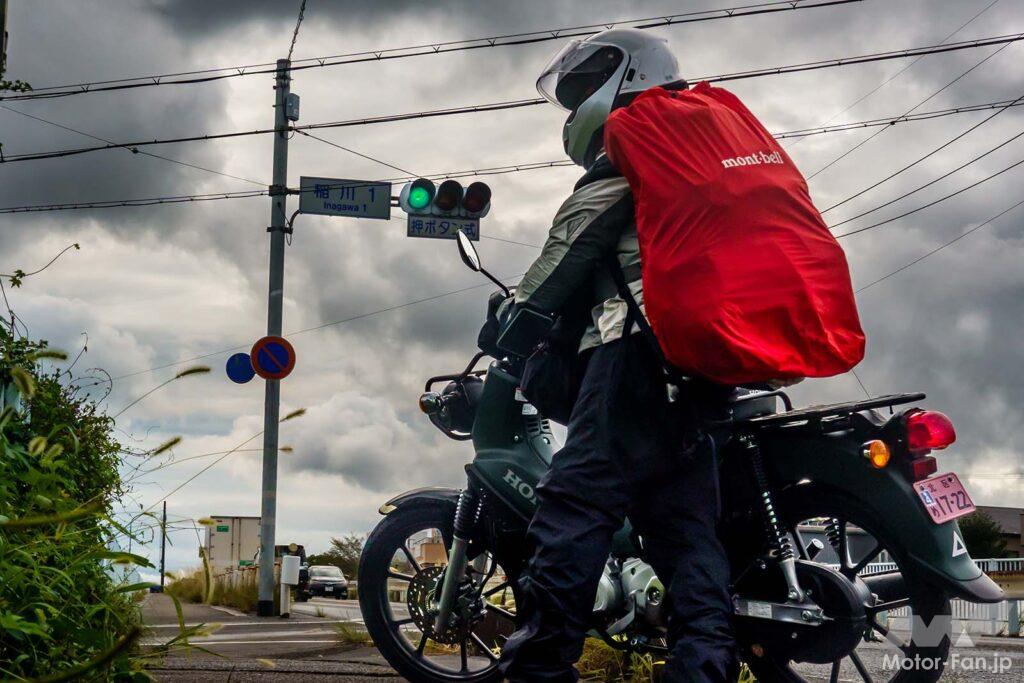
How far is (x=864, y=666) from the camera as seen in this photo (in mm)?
3555

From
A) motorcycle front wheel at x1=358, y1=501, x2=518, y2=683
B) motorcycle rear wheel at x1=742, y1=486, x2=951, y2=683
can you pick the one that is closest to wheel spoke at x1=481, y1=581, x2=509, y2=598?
motorcycle front wheel at x1=358, y1=501, x2=518, y2=683

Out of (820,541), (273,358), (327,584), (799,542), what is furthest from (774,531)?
(327,584)

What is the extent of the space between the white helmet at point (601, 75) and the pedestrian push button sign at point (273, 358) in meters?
10.7

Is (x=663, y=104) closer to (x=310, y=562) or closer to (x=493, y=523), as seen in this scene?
(x=493, y=523)

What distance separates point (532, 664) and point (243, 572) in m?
16.9

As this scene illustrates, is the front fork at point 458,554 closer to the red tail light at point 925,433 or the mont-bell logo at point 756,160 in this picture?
the red tail light at point 925,433

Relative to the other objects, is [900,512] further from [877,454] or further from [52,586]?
[52,586]

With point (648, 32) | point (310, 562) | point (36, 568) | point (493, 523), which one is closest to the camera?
point (36, 568)

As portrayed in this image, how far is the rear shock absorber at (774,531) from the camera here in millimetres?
3121

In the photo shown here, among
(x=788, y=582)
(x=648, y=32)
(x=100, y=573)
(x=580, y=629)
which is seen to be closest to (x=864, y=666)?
(x=788, y=582)

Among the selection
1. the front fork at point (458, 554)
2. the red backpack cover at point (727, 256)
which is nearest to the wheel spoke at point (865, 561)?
the red backpack cover at point (727, 256)

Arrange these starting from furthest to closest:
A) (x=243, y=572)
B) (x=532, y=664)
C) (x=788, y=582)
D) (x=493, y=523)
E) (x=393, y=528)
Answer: (x=243, y=572), (x=393, y=528), (x=493, y=523), (x=788, y=582), (x=532, y=664)

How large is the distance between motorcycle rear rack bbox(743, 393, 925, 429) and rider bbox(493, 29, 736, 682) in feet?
1.34

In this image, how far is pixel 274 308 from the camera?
1535cm
